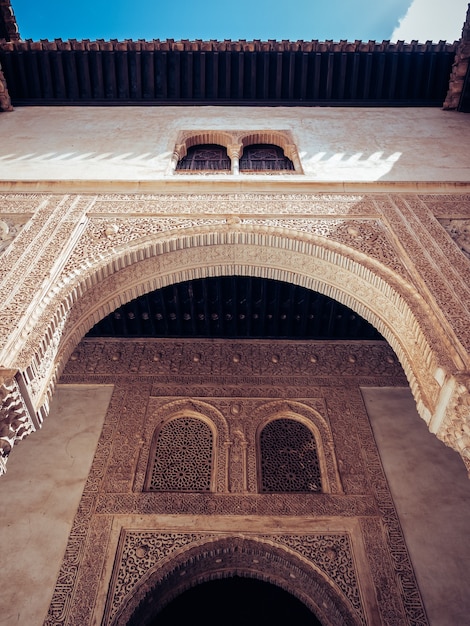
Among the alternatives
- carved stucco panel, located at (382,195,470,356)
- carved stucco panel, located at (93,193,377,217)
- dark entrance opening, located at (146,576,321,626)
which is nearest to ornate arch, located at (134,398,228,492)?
dark entrance opening, located at (146,576,321,626)

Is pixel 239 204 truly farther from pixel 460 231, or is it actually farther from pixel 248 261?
pixel 460 231

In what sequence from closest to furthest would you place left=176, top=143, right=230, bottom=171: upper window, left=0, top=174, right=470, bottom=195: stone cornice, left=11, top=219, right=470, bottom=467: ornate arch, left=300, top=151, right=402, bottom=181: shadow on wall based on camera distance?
left=11, top=219, right=470, bottom=467: ornate arch → left=0, top=174, right=470, bottom=195: stone cornice → left=300, top=151, right=402, bottom=181: shadow on wall → left=176, top=143, right=230, bottom=171: upper window

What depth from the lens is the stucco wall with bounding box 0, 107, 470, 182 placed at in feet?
13.5

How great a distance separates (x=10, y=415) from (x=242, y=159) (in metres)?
3.39

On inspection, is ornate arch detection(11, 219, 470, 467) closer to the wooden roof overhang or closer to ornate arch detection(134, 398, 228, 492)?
ornate arch detection(134, 398, 228, 492)

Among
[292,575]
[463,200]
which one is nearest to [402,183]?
[463,200]

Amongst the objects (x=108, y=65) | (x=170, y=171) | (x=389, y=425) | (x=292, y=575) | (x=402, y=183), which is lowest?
(x=292, y=575)

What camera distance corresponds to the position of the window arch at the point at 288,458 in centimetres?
393

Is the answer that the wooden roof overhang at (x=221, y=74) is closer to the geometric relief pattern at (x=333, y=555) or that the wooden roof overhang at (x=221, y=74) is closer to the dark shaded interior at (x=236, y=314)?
the dark shaded interior at (x=236, y=314)

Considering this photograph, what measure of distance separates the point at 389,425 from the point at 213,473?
1625mm

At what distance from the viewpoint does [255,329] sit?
5.13m

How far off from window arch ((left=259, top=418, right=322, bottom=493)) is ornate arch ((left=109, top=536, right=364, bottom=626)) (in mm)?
505

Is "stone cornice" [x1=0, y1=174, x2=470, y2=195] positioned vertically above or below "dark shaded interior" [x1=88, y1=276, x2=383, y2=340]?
below

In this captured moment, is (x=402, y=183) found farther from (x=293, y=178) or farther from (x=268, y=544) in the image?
(x=268, y=544)
